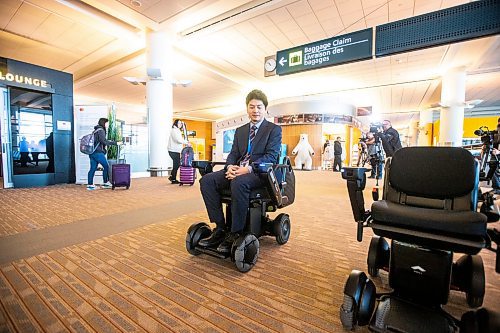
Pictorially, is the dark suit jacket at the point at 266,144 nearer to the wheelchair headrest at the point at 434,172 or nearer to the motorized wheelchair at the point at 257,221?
the motorized wheelchair at the point at 257,221

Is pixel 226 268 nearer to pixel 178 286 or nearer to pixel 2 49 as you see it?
pixel 178 286

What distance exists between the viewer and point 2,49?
7746 millimetres

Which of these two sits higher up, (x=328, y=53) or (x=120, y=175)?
(x=328, y=53)

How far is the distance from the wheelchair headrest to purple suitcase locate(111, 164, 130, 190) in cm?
508

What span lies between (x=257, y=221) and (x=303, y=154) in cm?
1150

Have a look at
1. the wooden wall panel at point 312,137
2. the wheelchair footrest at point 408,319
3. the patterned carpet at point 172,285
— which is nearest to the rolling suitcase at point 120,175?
the patterned carpet at point 172,285

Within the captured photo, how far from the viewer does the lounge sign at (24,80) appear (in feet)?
17.0

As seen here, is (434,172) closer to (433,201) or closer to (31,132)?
(433,201)

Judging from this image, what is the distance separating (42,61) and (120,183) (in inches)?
297

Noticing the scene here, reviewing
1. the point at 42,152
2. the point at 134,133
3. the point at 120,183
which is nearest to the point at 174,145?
the point at 120,183

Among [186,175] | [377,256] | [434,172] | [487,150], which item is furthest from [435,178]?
[186,175]

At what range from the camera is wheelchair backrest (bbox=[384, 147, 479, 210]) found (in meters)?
1.18

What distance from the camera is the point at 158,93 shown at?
6.87 m

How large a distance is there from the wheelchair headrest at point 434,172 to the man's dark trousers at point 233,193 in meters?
0.91
